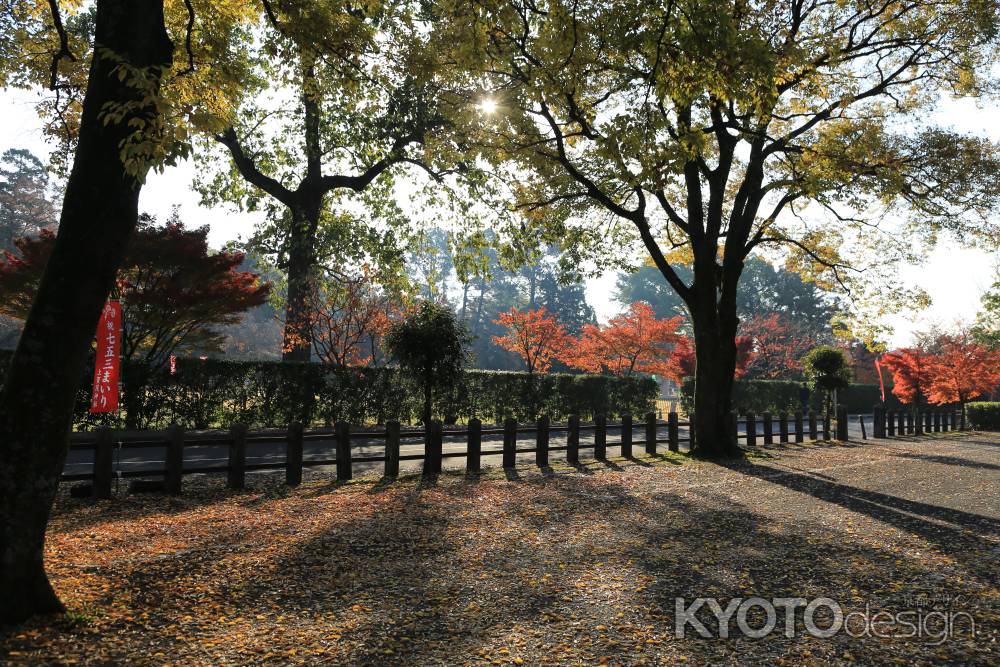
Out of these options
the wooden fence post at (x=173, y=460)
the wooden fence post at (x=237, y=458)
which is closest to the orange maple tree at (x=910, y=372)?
the wooden fence post at (x=237, y=458)

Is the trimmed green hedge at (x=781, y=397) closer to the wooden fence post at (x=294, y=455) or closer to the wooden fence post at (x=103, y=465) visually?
the wooden fence post at (x=294, y=455)

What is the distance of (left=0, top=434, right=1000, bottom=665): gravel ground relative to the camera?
3.92 meters

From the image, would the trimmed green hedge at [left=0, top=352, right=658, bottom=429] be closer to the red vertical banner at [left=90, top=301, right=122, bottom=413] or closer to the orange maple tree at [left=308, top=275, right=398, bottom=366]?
the orange maple tree at [left=308, top=275, right=398, bottom=366]

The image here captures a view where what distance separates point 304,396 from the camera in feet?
61.8

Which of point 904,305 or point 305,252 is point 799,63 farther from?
point 305,252

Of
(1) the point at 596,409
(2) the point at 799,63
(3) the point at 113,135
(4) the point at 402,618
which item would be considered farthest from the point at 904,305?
(3) the point at 113,135

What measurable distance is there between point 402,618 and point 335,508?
391 centimetres

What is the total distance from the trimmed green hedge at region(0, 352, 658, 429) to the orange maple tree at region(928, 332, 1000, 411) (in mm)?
16058

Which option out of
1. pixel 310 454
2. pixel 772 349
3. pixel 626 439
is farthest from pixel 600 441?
pixel 772 349

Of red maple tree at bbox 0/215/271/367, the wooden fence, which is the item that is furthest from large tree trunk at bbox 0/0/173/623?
the wooden fence

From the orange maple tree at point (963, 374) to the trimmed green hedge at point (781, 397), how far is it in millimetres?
4928

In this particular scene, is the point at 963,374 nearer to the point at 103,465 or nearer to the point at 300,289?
the point at 300,289

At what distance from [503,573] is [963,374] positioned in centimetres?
2833

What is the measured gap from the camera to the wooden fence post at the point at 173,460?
344 inches
